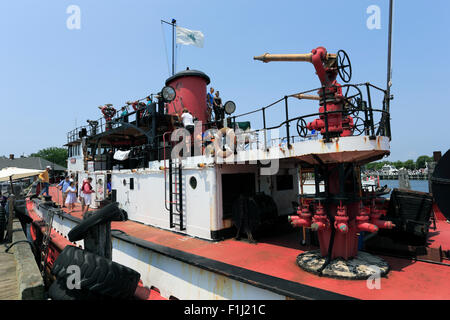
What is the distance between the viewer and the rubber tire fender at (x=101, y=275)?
4.22 meters

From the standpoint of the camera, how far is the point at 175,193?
28.8ft

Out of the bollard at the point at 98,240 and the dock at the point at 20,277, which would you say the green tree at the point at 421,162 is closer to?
the bollard at the point at 98,240

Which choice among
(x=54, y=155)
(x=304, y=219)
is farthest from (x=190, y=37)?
(x=54, y=155)

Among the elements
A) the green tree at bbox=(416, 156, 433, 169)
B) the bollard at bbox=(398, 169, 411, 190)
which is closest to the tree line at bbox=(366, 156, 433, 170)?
the green tree at bbox=(416, 156, 433, 169)

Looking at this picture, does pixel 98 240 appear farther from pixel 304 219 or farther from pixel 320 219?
pixel 320 219

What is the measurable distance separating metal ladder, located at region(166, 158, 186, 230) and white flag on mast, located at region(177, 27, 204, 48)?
387 inches

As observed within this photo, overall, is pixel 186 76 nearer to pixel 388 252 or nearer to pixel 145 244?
pixel 145 244

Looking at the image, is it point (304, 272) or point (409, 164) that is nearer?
point (304, 272)

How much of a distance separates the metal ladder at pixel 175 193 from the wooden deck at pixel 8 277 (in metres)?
4.36

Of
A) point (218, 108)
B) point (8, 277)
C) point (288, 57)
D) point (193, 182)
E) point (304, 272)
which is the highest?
point (218, 108)

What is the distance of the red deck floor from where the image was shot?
4309 mm

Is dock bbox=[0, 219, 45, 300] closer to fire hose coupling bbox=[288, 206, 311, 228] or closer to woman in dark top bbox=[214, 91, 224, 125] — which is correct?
fire hose coupling bbox=[288, 206, 311, 228]

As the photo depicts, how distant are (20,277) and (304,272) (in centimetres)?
568

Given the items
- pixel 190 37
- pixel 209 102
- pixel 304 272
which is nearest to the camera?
pixel 304 272
